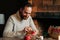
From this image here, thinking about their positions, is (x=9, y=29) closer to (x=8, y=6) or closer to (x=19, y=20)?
(x=19, y=20)

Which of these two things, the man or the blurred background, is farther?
the blurred background

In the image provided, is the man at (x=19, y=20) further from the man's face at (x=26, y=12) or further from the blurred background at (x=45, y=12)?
the blurred background at (x=45, y=12)

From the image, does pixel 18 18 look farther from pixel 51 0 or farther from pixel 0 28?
pixel 0 28

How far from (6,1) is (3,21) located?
1.51 feet

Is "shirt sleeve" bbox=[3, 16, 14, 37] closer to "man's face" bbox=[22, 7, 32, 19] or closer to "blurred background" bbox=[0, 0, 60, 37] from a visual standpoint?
"man's face" bbox=[22, 7, 32, 19]

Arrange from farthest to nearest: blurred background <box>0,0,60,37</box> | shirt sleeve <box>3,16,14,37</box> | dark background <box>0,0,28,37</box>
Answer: dark background <box>0,0,28,37</box> → blurred background <box>0,0,60,37</box> → shirt sleeve <box>3,16,14,37</box>

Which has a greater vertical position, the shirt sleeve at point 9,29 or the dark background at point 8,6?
the dark background at point 8,6

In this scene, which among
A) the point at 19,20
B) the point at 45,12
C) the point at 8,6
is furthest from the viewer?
the point at 8,6

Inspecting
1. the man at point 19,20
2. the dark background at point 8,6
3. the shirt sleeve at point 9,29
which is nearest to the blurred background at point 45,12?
the dark background at point 8,6

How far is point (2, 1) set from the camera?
Result: 364 centimetres

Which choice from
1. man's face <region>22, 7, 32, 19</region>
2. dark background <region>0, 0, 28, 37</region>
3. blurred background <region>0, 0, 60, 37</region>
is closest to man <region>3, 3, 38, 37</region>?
man's face <region>22, 7, 32, 19</region>

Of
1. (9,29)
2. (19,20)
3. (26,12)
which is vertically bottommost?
(9,29)

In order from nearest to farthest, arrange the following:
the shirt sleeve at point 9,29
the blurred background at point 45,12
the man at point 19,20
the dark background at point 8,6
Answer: the shirt sleeve at point 9,29, the man at point 19,20, the blurred background at point 45,12, the dark background at point 8,6

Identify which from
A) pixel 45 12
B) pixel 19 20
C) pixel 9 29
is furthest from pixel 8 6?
pixel 9 29
